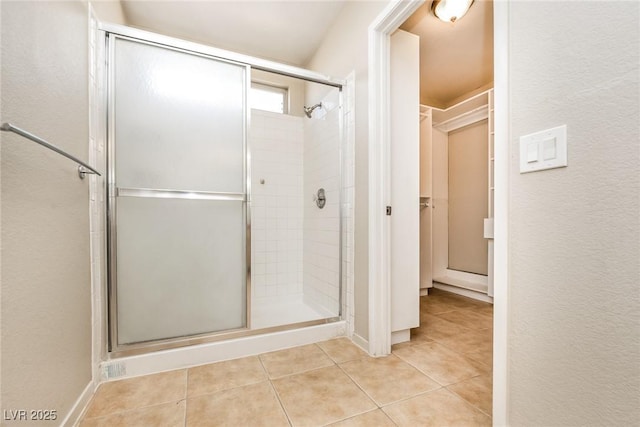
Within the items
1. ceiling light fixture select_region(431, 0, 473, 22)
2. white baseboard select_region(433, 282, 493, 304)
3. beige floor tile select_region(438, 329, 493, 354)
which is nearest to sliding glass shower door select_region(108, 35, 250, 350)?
beige floor tile select_region(438, 329, 493, 354)

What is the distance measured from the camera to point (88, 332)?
4.34 ft

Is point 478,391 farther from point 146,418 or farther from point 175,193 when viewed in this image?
point 175,193

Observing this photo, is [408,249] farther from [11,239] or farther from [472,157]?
[472,157]

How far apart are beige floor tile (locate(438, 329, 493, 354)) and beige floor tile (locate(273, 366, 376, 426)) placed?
86cm

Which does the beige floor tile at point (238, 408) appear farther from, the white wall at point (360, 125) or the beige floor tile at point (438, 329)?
the beige floor tile at point (438, 329)

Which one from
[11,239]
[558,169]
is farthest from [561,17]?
[11,239]

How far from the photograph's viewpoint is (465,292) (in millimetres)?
3162

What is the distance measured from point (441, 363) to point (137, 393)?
65.1 inches

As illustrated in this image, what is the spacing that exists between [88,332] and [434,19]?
3165 millimetres

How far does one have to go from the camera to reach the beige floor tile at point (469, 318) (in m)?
2.26

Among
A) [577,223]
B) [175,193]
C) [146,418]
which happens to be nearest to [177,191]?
[175,193]

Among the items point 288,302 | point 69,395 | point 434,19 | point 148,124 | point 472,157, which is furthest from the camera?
point 472,157

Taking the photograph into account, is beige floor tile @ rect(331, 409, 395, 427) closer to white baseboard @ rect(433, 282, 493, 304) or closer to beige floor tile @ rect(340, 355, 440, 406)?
beige floor tile @ rect(340, 355, 440, 406)

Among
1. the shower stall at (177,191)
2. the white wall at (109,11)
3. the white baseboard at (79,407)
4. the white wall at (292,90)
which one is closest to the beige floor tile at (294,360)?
the shower stall at (177,191)
